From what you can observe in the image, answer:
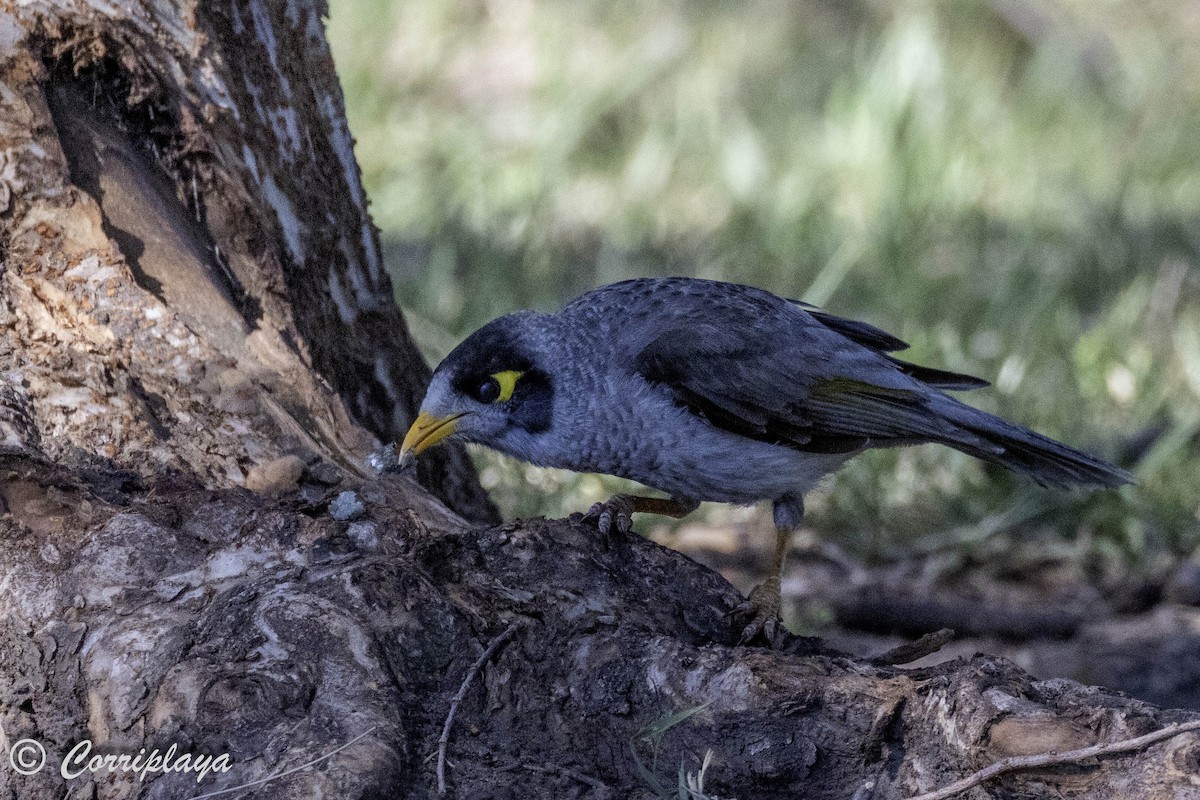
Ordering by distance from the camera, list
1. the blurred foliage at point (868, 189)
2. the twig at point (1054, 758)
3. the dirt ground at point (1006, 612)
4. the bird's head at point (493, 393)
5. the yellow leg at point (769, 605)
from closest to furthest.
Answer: the twig at point (1054, 758) < the yellow leg at point (769, 605) < the bird's head at point (493, 393) < the dirt ground at point (1006, 612) < the blurred foliage at point (868, 189)

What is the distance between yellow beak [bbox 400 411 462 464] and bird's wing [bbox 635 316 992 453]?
2.26ft

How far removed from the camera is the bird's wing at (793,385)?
4465 mm

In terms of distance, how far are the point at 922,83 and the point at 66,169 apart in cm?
684

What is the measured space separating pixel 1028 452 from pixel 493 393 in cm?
193

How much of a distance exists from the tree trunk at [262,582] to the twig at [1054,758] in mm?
27

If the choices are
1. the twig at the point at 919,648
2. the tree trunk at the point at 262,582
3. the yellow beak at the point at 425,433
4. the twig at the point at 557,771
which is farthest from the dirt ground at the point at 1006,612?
the twig at the point at 557,771

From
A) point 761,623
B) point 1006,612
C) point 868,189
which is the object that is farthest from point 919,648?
point 868,189

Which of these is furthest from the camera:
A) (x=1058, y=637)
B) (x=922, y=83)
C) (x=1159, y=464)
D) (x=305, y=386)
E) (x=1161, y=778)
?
(x=922, y=83)

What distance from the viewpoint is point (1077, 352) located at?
21.1ft

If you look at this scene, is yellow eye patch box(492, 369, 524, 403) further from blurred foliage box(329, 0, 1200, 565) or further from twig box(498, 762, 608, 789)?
twig box(498, 762, 608, 789)

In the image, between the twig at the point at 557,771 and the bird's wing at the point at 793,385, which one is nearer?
the twig at the point at 557,771

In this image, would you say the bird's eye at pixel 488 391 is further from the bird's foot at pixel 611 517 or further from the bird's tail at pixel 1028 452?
the bird's tail at pixel 1028 452

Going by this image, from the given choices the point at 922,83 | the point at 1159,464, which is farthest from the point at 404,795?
the point at 922,83

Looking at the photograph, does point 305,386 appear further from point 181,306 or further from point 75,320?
point 75,320
